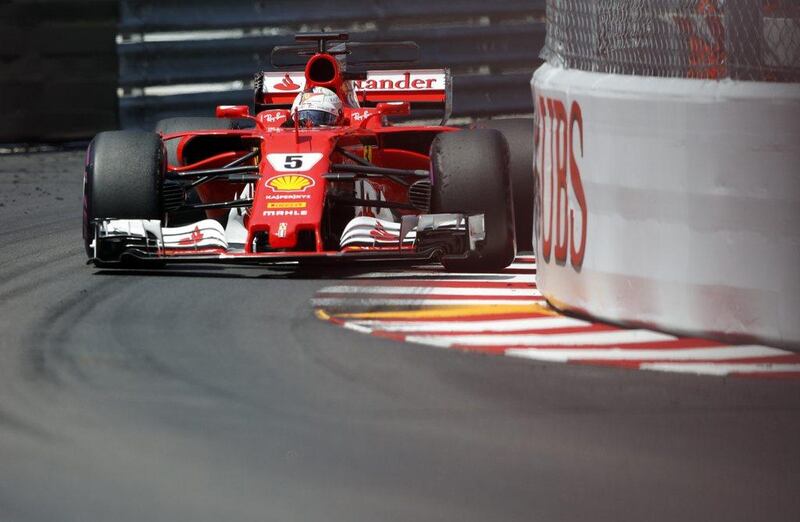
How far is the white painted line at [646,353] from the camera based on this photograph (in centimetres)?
734

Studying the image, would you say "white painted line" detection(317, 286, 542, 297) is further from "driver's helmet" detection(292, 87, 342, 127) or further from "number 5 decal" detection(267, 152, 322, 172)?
"driver's helmet" detection(292, 87, 342, 127)

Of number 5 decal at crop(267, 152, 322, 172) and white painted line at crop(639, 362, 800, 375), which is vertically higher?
number 5 decal at crop(267, 152, 322, 172)

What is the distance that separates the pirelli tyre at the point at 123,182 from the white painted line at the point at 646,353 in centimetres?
322

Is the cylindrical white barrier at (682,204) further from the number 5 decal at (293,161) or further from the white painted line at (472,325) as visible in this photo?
the number 5 decal at (293,161)

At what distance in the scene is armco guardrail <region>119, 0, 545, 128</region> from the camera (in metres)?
17.5

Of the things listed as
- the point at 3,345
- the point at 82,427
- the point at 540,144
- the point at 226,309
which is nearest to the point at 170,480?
the point at 82,427

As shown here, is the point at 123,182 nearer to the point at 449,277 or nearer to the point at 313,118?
the point at 313,118

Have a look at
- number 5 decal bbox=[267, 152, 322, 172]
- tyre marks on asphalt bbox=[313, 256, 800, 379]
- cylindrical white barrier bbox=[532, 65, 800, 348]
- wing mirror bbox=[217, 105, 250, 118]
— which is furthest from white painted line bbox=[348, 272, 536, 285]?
wing mirror bbox=[217, 105, 250, 118]

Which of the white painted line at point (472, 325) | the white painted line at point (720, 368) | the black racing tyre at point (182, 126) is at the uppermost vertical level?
the black racing tyre at point (182, 126)

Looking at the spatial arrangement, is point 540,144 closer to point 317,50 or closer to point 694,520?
point 317,50

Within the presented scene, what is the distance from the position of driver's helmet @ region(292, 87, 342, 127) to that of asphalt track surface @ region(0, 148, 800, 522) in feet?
8.31

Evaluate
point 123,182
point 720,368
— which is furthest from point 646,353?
point 123,182

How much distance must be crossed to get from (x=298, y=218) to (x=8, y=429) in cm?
364

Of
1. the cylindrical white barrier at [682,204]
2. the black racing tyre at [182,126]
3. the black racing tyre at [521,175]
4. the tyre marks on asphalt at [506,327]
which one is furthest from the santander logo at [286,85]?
the cylindrical white barrier at [682,204]
